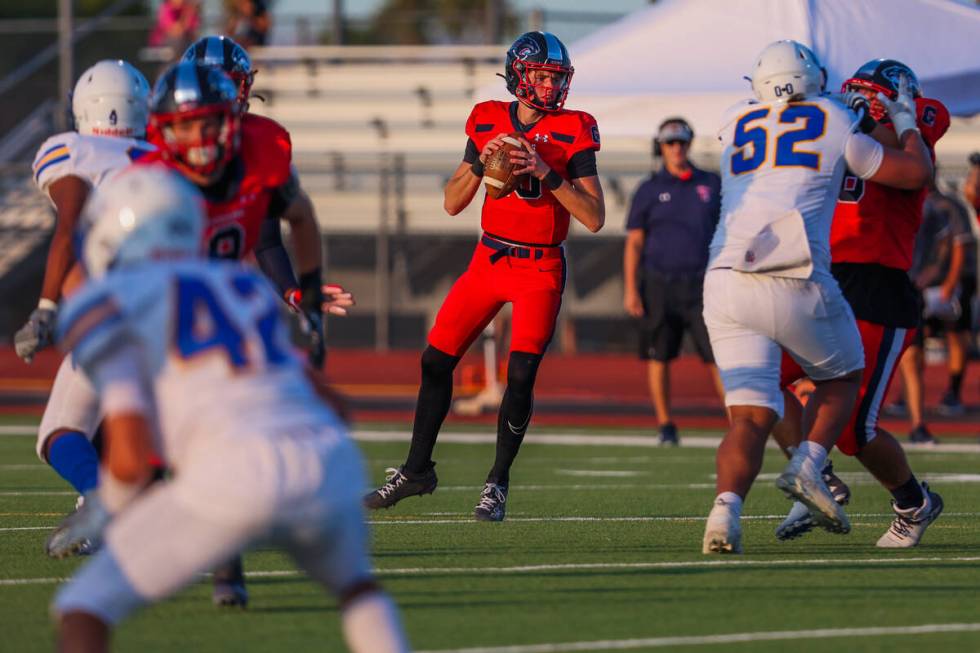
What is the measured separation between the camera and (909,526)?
6.59 metres

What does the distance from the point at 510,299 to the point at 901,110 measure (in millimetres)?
1871

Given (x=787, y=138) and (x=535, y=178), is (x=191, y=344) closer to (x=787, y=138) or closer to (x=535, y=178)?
(x=787, y=138)

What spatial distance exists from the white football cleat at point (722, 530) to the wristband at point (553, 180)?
1.73 metres

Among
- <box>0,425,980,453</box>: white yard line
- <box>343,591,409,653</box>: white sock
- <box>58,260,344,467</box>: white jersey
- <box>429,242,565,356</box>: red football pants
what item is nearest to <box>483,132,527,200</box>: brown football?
<box>429,242,565,356</box>: red football pants

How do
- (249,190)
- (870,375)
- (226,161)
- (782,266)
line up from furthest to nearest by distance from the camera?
(870,375) < (782,266) < (249,190) < (226,161)

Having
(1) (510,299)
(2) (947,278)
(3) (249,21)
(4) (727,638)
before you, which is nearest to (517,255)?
(1) (510,299)

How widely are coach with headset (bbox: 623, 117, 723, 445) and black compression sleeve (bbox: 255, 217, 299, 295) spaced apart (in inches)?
230

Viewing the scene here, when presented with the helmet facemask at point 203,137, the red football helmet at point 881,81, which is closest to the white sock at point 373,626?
the helmet facemask at point 203,137

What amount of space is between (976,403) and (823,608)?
1112 cm

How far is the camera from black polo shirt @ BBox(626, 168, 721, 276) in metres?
11.5

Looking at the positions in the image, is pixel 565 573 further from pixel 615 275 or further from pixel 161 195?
pixel 615 275

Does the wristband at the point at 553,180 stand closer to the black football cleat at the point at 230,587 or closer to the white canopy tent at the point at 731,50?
the black football cleat at the point at 230,587

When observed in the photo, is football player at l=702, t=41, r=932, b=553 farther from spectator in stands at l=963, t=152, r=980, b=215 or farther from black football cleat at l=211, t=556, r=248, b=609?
spectator in stands at l=963, t=152, r=980, b=215

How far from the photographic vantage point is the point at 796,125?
6160mm
